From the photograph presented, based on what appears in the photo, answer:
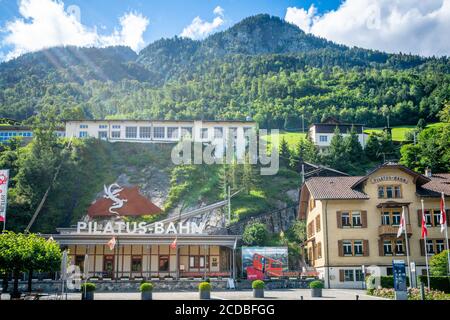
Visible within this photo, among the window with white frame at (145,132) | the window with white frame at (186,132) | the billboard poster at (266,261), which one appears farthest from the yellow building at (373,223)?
the window with white frame at (145,132)

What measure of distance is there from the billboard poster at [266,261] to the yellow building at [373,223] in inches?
145

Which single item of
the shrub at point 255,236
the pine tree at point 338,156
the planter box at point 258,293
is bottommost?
the planter box at point 258,293

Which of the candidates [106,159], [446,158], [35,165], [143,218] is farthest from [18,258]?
[446,158]

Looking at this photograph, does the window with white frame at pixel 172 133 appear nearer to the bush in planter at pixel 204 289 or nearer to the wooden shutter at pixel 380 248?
the wooden shutter at pixel 380 248

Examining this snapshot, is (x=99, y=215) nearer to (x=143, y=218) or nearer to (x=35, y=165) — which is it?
(x=143, y=218)

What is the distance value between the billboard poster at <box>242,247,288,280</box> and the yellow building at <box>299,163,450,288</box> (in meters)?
3.69

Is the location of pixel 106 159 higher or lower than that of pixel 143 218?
higher

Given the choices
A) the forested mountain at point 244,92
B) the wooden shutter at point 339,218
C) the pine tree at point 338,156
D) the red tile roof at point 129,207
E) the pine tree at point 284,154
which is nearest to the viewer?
the wooden shutter at point 339,218

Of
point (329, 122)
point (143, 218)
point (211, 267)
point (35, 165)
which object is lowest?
point (211, 267)

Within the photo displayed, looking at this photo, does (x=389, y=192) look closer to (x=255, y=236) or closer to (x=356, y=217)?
(x=356, y=217)

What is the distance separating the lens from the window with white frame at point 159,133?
88.6 metres

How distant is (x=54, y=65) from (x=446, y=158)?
15776 cm
